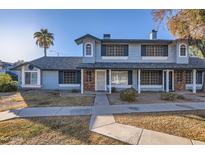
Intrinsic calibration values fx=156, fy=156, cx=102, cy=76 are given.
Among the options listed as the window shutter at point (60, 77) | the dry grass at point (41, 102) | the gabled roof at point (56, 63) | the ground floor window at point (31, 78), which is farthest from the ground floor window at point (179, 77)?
the ground floor window at point (31, 78)

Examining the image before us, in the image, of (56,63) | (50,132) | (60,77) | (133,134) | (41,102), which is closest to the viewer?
(133,134)

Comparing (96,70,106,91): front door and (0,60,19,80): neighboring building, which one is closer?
(96,70,106,91): front door

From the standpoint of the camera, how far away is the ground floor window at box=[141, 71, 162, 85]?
17.1 m

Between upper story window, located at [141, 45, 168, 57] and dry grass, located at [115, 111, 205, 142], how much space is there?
10.2m

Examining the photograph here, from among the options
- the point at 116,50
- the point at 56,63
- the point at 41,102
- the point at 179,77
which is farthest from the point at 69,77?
the point at 179,77

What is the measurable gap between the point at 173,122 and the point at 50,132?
481cm

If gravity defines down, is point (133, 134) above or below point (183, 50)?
below

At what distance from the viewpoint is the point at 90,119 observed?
696 centimetres

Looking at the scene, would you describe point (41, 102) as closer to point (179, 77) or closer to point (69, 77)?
point (69, 77)

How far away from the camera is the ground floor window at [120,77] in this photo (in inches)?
674

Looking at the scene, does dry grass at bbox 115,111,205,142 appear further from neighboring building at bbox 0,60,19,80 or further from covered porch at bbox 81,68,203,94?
neighboring building at bbox 0,60,19,80

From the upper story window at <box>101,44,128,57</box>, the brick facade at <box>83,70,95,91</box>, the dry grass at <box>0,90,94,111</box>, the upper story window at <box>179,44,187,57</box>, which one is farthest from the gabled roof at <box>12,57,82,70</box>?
the upper story window at <box>179,44,187,57</box>

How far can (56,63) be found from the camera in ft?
63.0
